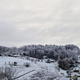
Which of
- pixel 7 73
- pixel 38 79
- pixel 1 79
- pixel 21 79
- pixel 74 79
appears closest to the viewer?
pixel 1 79

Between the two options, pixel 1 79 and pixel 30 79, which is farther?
pixel 30 79

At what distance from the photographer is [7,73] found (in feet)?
29.5

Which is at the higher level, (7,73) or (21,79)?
(7,73)

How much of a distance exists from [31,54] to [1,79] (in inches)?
2300

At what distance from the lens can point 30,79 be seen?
1197 cm

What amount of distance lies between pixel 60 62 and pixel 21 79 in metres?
23.6

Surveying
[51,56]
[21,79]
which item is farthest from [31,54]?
[21,79]

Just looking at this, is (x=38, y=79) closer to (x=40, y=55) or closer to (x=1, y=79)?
(x=1, y=79)

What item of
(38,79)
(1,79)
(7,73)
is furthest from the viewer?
(38,79)

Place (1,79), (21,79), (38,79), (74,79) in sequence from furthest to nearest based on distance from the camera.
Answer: (74,79), (38,79), (21,79), (1,79)

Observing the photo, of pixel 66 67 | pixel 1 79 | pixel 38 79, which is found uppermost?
pixel 1 79

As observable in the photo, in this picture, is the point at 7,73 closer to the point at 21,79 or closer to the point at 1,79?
the point at 1,79

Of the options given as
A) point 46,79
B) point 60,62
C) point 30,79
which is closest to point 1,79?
point 30,79

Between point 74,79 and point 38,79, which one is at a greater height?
point 38,79
